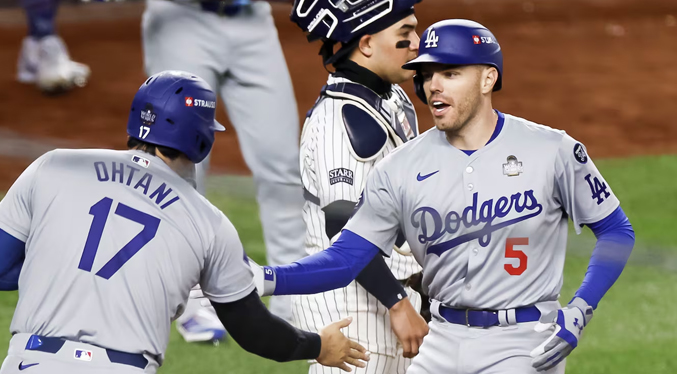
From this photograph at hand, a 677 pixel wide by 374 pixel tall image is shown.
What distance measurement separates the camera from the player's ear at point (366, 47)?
13.8 ft

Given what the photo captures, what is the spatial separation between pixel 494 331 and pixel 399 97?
1159 mm

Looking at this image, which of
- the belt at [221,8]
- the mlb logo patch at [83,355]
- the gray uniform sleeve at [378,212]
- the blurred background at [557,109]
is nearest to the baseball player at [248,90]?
the belt at [221,8]

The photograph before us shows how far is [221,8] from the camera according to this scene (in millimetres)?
5895

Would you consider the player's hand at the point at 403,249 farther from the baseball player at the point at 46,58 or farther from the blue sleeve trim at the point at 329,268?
the baseball player at the point at 46,58

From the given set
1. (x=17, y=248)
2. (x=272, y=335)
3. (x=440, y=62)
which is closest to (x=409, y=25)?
(x=440, y=62)

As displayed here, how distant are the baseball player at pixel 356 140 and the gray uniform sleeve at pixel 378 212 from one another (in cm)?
18

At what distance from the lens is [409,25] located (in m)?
4.24

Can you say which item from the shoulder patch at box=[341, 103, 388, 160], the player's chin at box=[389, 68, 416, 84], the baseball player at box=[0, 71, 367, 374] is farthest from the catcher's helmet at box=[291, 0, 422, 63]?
the baseball player at box=[0, 71, 367, 374]

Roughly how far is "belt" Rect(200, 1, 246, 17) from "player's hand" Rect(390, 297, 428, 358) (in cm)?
251

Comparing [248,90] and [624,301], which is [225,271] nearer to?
[248,90]

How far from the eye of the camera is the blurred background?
20.4 ft

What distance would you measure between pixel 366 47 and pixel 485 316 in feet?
3.83

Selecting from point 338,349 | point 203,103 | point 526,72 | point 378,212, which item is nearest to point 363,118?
point 378,212

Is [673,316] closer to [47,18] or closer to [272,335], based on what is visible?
[272,335]
